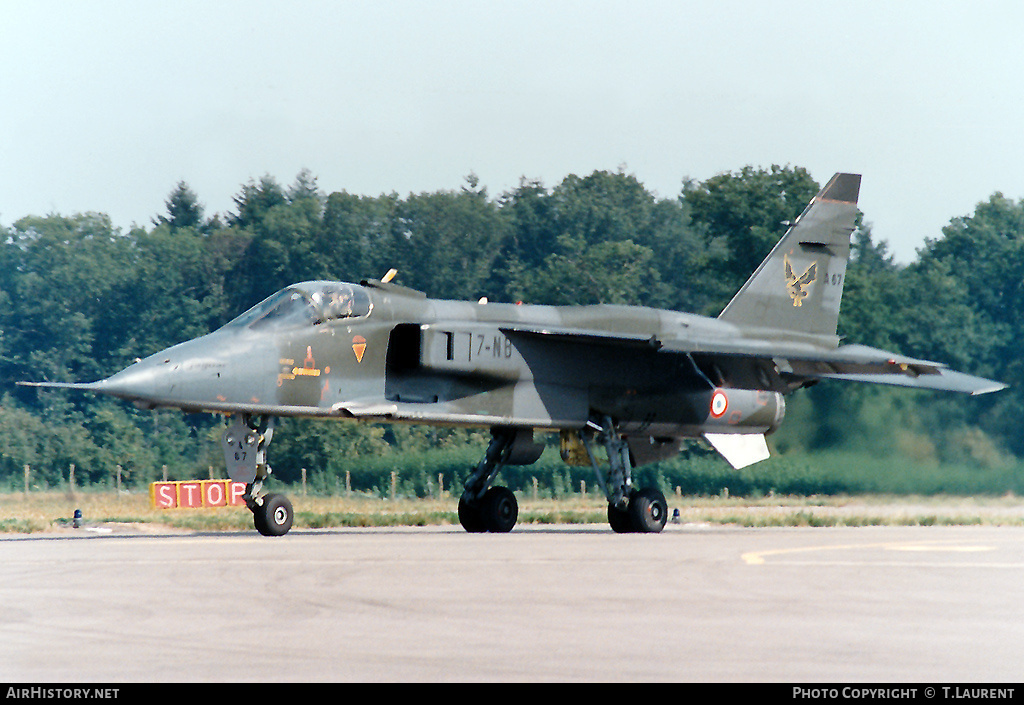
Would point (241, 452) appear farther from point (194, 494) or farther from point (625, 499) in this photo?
point (194, 494)

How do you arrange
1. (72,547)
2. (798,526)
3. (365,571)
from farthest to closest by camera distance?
(798,526), (72,547), (365,571)

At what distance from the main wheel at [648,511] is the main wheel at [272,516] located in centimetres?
485

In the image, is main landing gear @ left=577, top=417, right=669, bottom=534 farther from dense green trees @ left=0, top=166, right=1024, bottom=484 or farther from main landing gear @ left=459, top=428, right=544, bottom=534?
dense green trees @ left=0, top=166, right=1024, bottom=484

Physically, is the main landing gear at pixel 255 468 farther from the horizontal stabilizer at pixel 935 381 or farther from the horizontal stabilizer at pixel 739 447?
the horizontal stabilizer at pixel 935 381

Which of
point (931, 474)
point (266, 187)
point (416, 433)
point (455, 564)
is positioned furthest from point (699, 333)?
point (266, 187)

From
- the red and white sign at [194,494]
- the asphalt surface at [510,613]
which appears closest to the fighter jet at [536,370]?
the asphalt surface at [510,613]

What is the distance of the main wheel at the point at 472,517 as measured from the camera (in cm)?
1944

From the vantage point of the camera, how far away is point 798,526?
21109mm

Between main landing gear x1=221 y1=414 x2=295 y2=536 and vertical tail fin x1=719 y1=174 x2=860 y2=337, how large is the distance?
338 inches

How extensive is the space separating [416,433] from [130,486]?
29.6 ft

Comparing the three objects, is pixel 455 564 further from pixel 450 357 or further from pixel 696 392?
pixel 696 392

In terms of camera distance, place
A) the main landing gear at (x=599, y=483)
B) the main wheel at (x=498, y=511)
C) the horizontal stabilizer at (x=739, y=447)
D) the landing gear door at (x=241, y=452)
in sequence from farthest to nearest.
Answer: the horizontal stabilizer at (x=739, y=447) → the main wheel at (x=498, y=511) → the main landing gear at (x=599, y=483) → the landing gear door at (x=241, y=452)

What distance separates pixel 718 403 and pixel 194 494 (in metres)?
13.6

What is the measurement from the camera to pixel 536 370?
1909 centimetres
